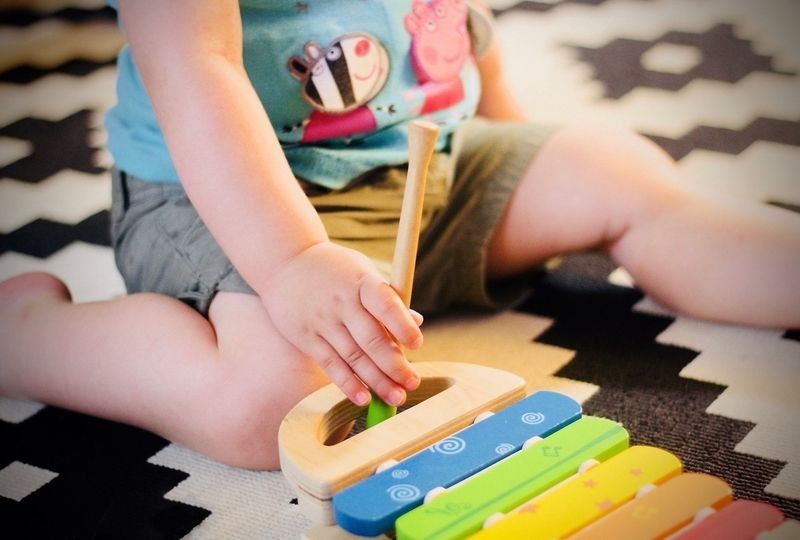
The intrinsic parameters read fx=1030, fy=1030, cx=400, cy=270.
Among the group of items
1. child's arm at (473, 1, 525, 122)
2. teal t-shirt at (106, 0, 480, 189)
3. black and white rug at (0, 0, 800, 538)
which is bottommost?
black and white rug at (0, 0, 800, 538)

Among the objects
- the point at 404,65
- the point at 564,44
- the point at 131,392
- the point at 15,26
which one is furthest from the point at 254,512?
the point at 15,26

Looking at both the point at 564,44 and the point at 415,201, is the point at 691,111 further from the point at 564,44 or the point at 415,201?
the point at 415,201

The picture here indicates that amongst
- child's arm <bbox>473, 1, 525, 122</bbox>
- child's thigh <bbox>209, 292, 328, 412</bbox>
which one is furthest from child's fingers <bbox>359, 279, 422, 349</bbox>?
child's arm <bbox>473, 1, 525, 122</bbox>

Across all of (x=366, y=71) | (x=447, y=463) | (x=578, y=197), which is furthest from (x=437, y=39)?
(x=447, y=463)

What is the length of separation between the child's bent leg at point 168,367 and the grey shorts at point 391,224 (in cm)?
4

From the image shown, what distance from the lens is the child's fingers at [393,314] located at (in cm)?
63

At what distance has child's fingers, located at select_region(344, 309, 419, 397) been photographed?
0.63 meters

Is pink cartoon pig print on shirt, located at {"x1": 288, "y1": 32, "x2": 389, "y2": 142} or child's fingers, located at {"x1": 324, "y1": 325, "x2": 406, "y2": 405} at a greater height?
pink cartoon pig print on shirt, located at {"x1": 288, "y1": 32, "x2": 389, "y2": 142}

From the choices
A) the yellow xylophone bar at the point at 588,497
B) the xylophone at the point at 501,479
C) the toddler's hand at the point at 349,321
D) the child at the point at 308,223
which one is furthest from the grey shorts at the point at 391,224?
the yellow xylophone bar at the point at 588,497

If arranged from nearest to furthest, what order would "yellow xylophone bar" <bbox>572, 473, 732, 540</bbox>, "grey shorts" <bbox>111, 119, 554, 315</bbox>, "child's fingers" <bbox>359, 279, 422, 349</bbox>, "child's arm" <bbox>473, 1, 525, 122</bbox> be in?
"yellow xylophone bar" <bbox>572, 473, 732, 540</bbox> → "child's fingers" <bbox>359, 279, 422, 349</bbox> → "grey shorts" <bbox>111, 119, 554, 315</bbox> → "child's arm" <bbox>473, 1, 525, 122</bbox>

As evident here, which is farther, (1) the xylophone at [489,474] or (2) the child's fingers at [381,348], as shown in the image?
(2) the child's fingers at [381,348]

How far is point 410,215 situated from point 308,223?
114 mm

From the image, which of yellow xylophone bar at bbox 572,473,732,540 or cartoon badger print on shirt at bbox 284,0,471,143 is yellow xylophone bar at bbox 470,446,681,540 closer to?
yellow xylophone bar at bbox 572,473,732,540

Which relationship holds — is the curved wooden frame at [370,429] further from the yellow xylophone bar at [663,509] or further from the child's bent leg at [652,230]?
the child's bent leg at [652,230]
